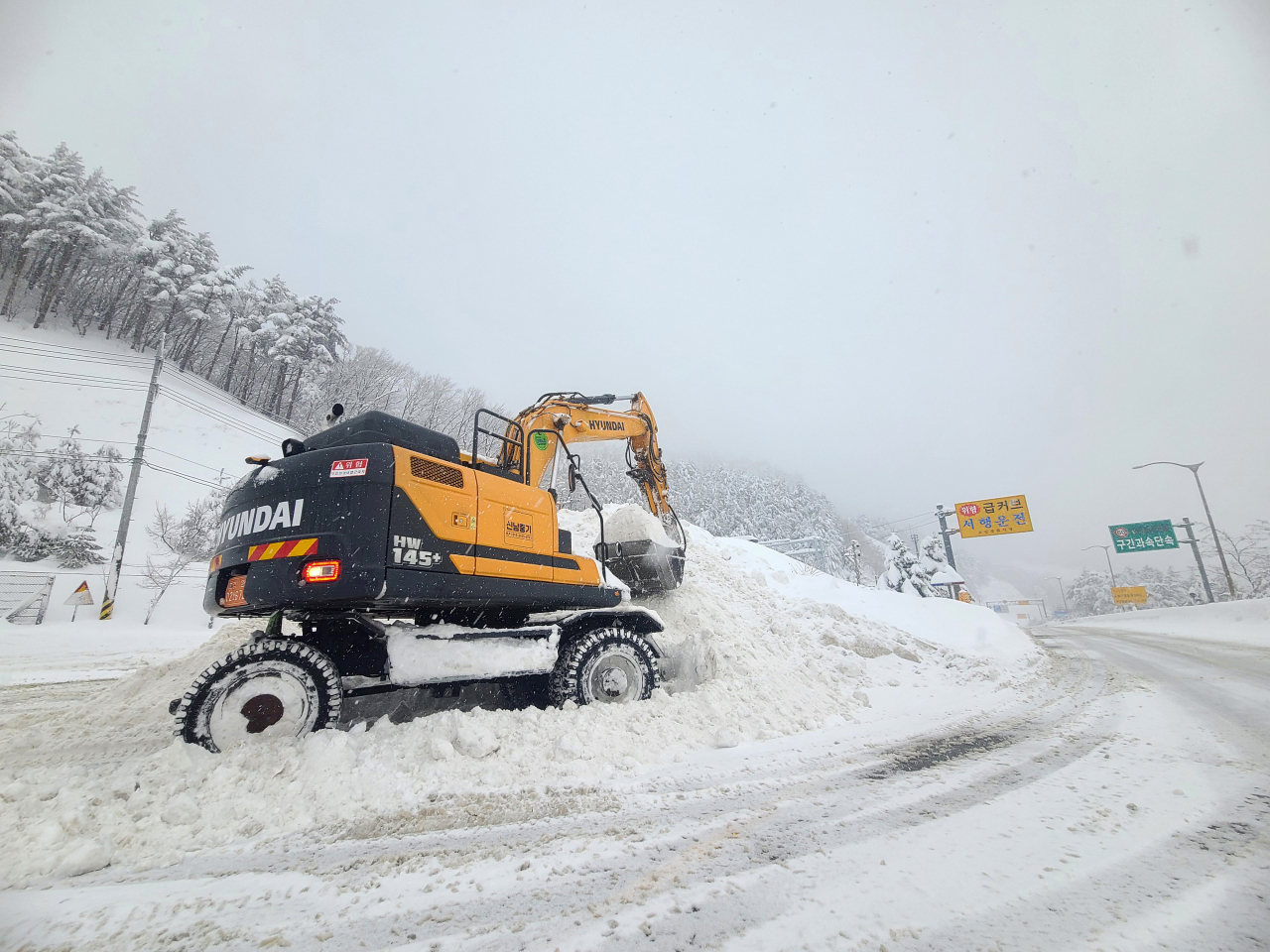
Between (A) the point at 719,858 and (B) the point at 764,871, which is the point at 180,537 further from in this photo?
(B) the point at 764,871

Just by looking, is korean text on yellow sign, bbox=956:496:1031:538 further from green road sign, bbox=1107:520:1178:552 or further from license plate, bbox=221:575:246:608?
license plate, bbox=221:575:246:608

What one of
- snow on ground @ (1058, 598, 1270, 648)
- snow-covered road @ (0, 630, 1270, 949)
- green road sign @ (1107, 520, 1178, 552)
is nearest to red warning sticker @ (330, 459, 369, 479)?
snow-covered road @ (0, 630, 1270, 949)

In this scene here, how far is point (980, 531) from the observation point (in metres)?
39.7

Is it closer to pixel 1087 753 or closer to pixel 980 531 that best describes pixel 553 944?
pixel 1087 753

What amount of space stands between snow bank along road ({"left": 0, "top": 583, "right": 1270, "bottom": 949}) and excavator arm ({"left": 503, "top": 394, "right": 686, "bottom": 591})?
3309 mm

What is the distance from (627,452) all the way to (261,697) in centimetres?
654

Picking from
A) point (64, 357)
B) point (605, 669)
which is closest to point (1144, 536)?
point (605, 669)

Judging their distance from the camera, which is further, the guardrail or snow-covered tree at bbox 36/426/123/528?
snow-covered tree at bbox 36/426/123/528

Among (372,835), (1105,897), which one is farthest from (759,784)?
(372,835)

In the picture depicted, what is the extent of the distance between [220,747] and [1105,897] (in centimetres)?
506

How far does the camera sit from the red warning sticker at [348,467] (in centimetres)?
381

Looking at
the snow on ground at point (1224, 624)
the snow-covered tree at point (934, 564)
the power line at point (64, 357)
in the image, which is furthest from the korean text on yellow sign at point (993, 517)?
the power line at point (64, 357)

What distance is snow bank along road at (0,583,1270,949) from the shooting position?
6.02 feet

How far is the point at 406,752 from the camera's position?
11.7ft
